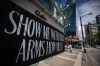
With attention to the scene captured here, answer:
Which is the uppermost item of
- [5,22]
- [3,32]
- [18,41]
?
[5,22]

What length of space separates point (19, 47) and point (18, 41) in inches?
9.9

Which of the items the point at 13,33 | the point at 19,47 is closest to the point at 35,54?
the point at 19,47

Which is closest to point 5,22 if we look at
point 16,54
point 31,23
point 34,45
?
point 16,54

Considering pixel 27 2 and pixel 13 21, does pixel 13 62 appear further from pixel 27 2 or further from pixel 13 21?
pixel 27 2

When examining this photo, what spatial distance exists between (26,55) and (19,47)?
740mm

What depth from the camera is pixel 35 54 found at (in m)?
6.25

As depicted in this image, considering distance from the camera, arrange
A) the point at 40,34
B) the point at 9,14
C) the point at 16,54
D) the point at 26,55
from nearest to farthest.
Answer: the point at 9,14 → the point at 16,54 → the point at 26,55 → the point at 40,34

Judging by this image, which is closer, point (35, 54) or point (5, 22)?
point (5, 22)

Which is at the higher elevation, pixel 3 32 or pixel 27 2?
pixel 27 2

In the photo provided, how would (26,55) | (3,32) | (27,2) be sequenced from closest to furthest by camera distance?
(3,32) → (26,55) → (27,2)

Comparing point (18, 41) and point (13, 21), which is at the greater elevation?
point (13, 21)

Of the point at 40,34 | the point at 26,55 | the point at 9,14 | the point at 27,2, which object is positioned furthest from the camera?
the point at 40,34

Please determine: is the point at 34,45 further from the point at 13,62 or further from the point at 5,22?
the point at 5,22

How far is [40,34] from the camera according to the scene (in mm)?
6797
